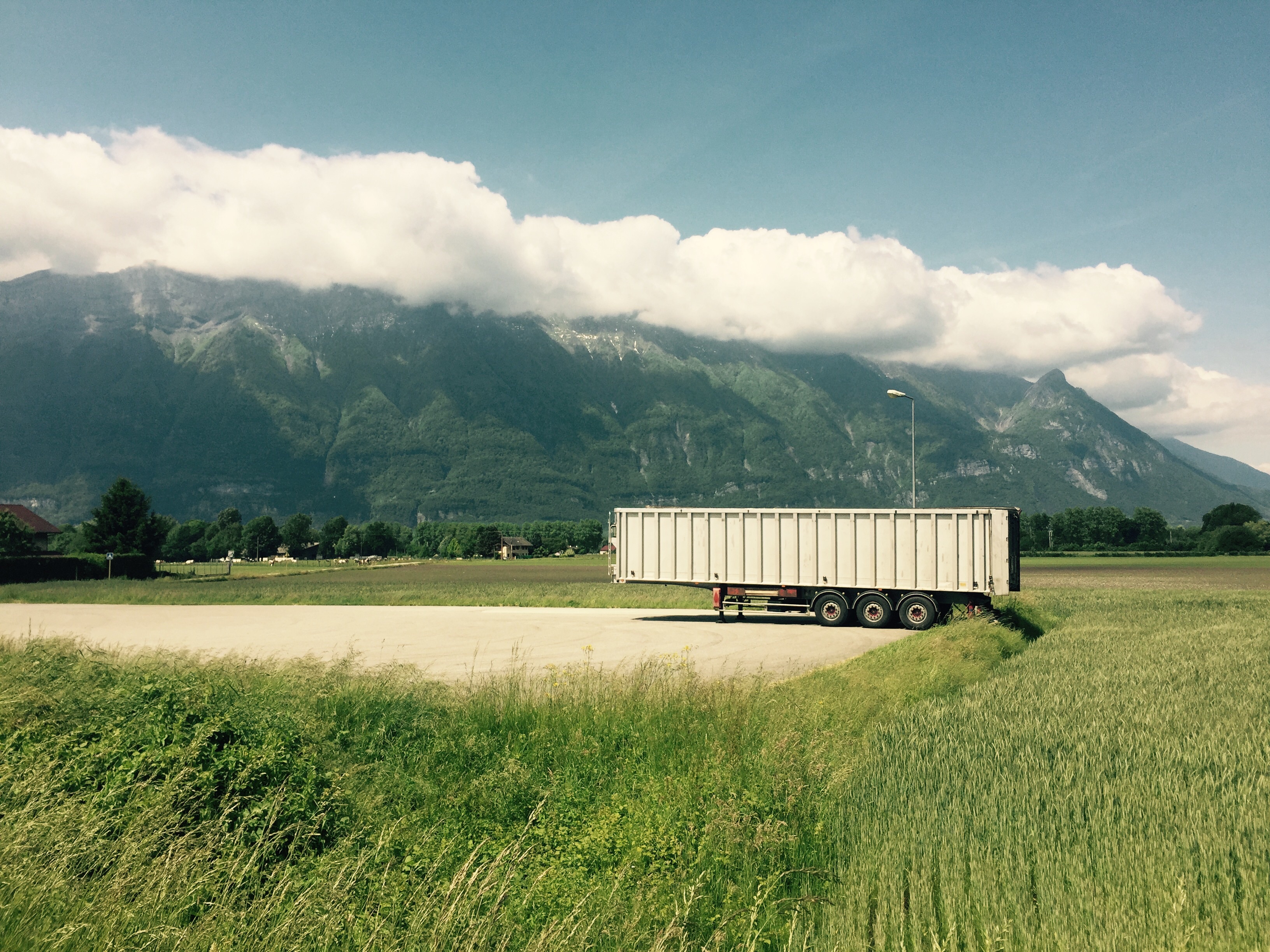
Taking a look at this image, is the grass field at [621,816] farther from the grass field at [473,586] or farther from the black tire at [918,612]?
the grass field at [473,586]

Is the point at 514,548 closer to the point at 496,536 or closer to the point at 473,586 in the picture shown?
the point at 496,536

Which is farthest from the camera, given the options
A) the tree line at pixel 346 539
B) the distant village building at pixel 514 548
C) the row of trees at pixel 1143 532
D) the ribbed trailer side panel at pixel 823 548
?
the distant village building at pixel 514 548

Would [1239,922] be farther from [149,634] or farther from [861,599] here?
[149,634]

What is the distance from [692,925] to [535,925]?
1027mm

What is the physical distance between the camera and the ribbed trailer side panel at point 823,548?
23.5 meters

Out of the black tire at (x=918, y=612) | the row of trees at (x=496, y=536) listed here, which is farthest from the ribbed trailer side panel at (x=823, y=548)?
the row of trees at (x=496, y=536)

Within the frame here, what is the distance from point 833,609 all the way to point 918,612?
106 inches

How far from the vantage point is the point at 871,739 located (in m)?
8.27

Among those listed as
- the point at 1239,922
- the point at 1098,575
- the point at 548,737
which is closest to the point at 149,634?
the point at 548,737

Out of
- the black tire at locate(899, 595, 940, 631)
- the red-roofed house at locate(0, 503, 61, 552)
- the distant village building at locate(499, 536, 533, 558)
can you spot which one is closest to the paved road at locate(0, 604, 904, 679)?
the black tire at locate(899, 595, 940, 631)

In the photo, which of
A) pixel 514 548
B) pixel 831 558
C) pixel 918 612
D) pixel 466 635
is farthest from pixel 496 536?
pixel 918 612

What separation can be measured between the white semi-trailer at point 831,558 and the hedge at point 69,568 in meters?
43.7

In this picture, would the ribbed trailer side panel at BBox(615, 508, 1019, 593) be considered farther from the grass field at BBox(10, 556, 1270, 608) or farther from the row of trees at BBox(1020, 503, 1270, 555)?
the row of trees at BBox(1020, 503, 1270, 555)

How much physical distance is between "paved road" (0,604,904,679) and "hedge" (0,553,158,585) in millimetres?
22971
